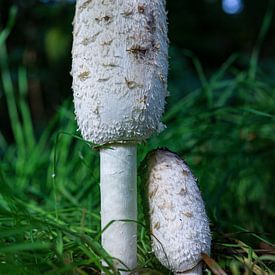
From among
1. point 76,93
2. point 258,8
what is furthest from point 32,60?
point 76,93

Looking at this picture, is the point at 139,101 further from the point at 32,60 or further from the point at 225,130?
the point at 32,60

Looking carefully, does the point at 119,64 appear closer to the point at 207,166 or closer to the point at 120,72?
the point at 120,72

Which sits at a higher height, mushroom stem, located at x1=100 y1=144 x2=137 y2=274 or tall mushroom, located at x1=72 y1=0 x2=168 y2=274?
tall mushroom, located at x1=72 y1=0 x2=168 y2=274

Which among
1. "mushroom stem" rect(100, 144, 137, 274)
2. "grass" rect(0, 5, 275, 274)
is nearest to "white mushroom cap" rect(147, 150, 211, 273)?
"mushroom stem" rect(100, 144, 137, 274)

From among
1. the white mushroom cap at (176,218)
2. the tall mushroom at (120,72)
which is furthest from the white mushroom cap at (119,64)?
the white mushroom cap at (176,218)

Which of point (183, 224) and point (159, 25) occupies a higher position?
point (159, 25)

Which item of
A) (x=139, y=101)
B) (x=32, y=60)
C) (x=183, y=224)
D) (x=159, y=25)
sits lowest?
(x=183, y=224)

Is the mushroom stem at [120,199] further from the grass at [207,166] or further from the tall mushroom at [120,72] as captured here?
the grass at [207,166]

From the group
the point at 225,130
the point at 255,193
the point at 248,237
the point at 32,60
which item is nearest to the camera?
the point at 248,237

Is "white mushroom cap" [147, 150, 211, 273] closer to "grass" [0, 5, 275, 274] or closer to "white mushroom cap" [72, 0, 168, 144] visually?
"white mushroom cap" [72, 0, 168, 144]
